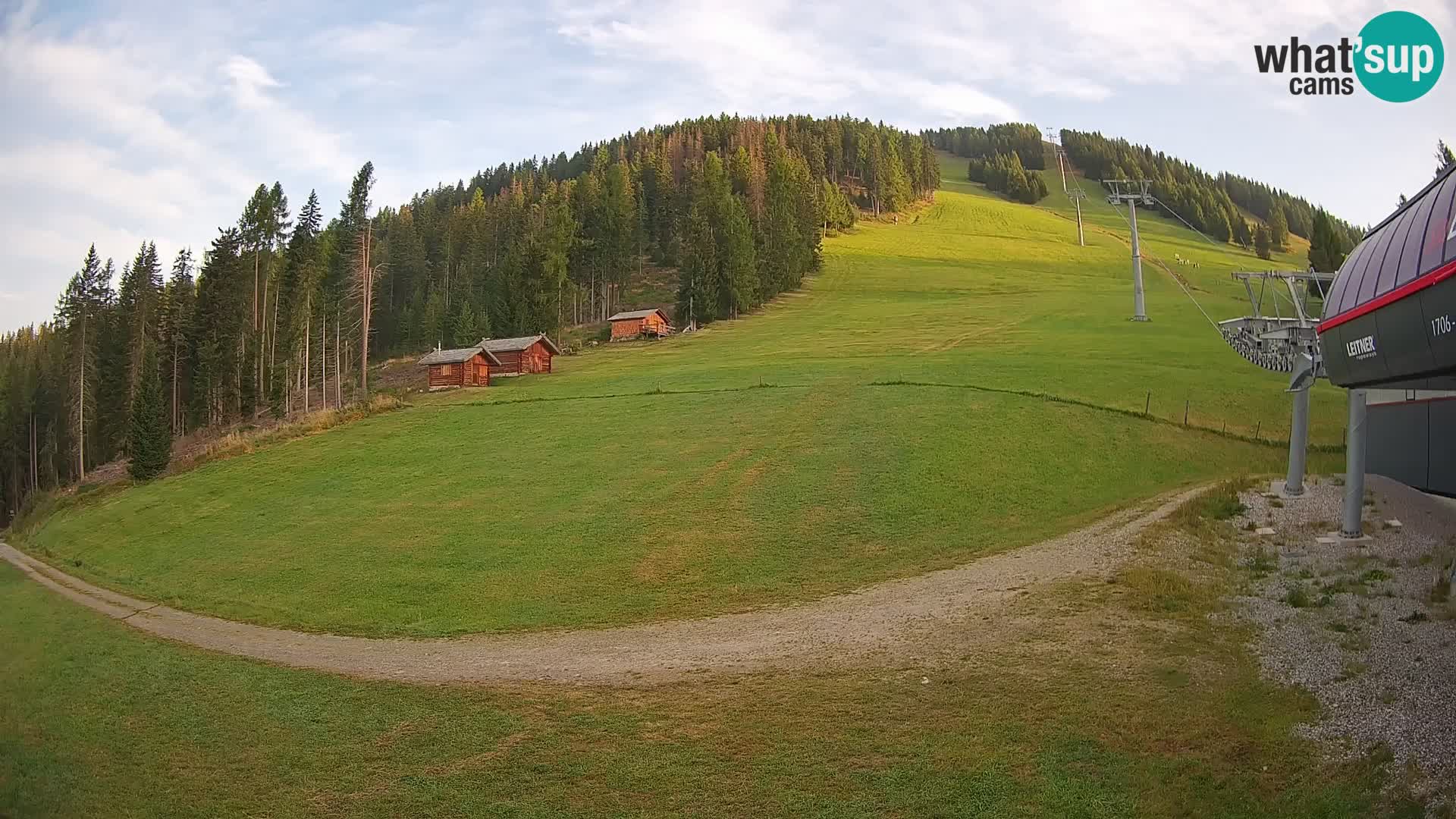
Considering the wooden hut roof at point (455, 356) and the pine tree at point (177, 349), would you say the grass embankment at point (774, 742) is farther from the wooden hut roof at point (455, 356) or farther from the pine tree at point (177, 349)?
the pine tree at point (177, 349)

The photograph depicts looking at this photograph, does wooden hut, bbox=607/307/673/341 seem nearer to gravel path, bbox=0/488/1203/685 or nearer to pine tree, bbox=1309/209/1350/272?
pine tree, bbox=1309/209/1350/272

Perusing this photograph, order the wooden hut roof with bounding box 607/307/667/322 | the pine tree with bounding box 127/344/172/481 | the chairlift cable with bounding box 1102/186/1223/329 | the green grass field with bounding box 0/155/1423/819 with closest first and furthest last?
1. the green grass field with bounding box 0/155/1423/819
2. the pine tree with bounding box 127/344/172/481
3. the chairlift cable with bounding box 1102/186/1223/329
4. the wooden hut roof with bounding box 607/307/667/322

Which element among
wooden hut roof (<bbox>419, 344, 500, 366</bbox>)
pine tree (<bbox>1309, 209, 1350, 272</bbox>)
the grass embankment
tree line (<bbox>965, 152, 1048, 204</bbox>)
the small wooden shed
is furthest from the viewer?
tree line (<bbox>965, 152, 1048, 204</bbox>)

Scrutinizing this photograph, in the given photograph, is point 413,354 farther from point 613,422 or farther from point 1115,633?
point 1115,633

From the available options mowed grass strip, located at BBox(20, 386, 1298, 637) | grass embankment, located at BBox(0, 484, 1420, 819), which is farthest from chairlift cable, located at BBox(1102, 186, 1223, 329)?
grass embankment, located at BBox(0, 484, 1420, 819)

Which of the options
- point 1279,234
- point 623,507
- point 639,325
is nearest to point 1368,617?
point 623,507

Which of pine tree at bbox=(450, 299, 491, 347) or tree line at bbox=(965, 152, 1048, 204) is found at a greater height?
tree line at bbox=(965, 152, 1048, 204)

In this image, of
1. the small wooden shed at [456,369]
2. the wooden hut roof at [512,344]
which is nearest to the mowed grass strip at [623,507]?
the small wooden shed at [456,369]
